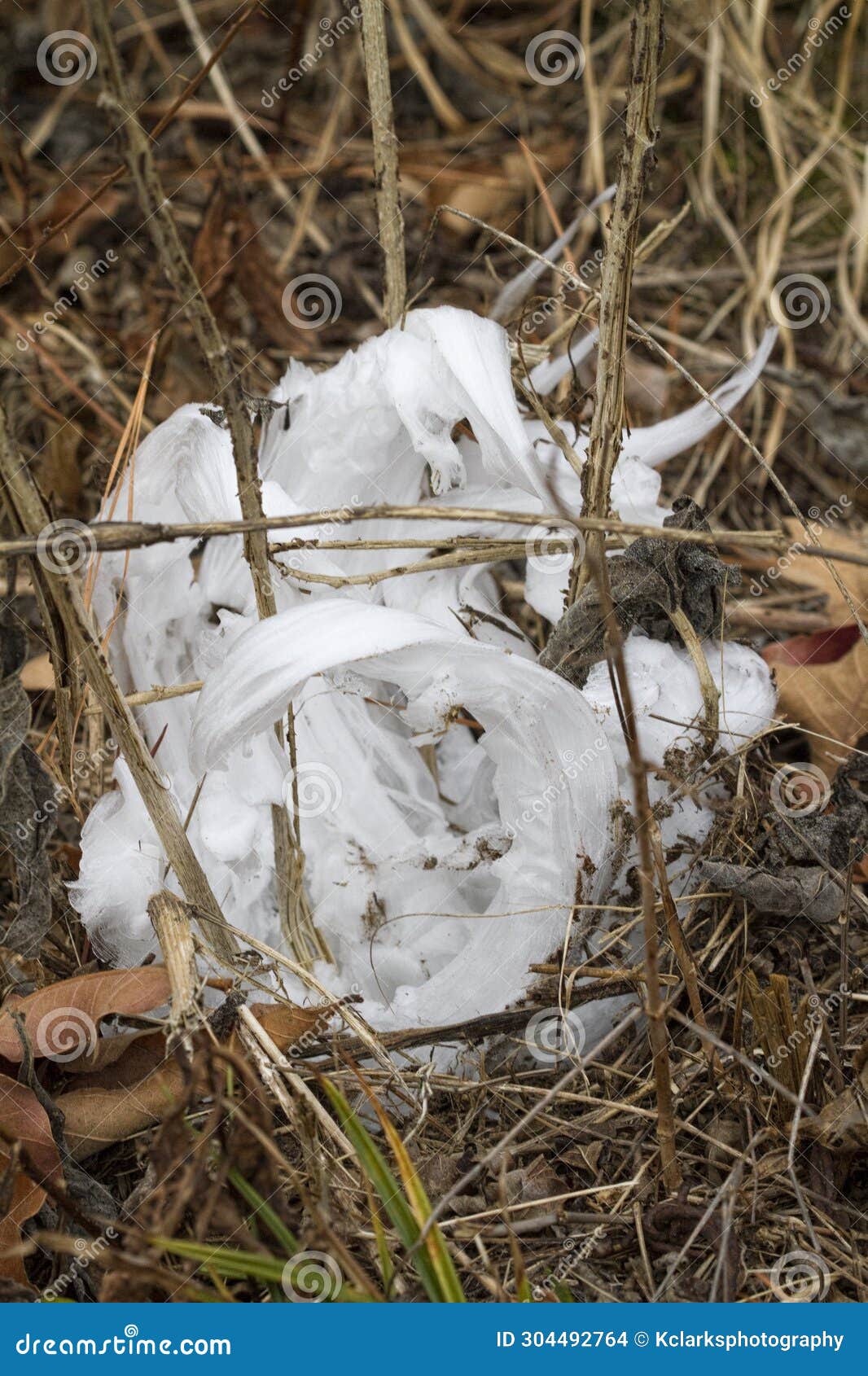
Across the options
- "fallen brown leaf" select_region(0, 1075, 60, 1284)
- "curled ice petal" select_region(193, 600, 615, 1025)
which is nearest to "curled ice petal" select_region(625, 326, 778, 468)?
"curled ice petal" select_region(193, 600, 615, 1025)

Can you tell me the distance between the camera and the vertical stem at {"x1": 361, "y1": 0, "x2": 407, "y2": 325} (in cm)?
136

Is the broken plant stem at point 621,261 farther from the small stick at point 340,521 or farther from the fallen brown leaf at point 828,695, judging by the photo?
the fallen brown leaf at point 828,695

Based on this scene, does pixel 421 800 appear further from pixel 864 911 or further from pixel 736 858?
pixel 864 911

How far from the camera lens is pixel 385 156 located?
Result: 143cm

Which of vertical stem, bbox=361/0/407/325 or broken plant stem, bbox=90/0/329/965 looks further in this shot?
vertical stem, bbox=361/0/407/325

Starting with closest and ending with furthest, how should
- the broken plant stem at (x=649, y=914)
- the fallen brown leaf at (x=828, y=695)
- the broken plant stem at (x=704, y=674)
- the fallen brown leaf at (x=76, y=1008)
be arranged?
the broken plant stem at (x=649, y=914)
the fallen brown leaf at (x=76, y=1008)
the broken plant stem at (x=704, y=674)
the fallen brown leaf at (x=828, y=695)

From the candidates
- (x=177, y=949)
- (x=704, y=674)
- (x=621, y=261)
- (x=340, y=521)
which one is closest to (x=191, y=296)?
(x=340, y=521)

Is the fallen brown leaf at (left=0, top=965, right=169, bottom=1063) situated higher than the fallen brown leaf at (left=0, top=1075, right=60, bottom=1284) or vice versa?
the fallen brown leaf at (left=0, top=965, right=169, bottom=1063)

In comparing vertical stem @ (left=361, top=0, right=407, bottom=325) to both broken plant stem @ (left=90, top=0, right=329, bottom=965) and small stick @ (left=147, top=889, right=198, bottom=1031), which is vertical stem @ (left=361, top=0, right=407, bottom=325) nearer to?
broken plant stem @ (left=90, top=0, right=329, bottom=965)

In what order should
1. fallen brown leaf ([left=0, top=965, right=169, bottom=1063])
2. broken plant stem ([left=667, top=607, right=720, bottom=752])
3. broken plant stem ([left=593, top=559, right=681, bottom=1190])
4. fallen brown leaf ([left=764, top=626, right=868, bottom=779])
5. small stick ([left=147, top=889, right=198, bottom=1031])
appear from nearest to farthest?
1. broken plant stem ([left=593, top=559, right=681, bottom=1190])
2. small stick ([left=147, top=889, right=198, bottom=1031])
3. fallen brown leaf ([left=0, top=965, right=169, bottom=1063])
4. broken plant stem ([left=667, top=607, right=720, bottom=752])
5. fallen brown leaf ([left=764, top=626, right=868, bottom=779])

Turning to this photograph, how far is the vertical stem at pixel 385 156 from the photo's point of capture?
136 cm

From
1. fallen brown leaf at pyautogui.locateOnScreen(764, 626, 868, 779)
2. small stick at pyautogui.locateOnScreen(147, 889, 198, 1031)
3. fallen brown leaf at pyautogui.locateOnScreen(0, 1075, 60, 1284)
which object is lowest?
fallen brown leaf at pyautogui.locateOnScreen(0, 1075, 60, 1284)

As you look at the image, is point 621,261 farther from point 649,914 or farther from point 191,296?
point 649,914

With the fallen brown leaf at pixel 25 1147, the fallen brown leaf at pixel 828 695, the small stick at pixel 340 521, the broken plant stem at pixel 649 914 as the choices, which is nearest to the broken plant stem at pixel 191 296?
the small stick at pixel 340 521
